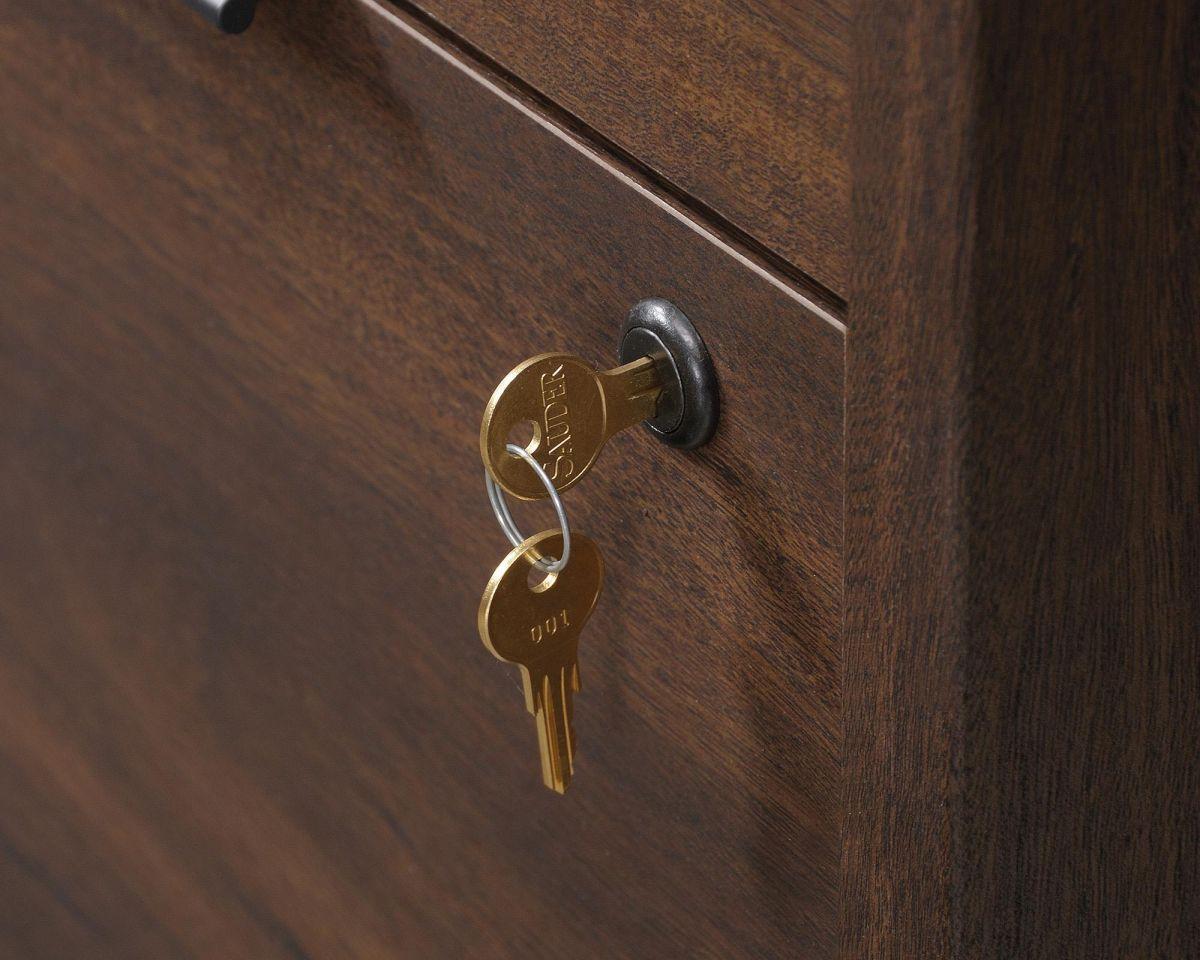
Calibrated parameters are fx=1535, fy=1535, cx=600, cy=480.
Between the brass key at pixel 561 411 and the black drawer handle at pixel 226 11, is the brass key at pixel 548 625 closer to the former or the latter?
the brass key at pixel 561 411

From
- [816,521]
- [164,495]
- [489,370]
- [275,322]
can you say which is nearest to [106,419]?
[164,495]

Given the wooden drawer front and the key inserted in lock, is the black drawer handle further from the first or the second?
the key inserted in lock

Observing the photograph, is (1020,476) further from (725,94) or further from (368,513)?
(368,513)

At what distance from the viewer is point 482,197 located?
366 mm

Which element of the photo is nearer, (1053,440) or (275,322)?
(1053,440)

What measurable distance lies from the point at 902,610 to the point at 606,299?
0.34ft

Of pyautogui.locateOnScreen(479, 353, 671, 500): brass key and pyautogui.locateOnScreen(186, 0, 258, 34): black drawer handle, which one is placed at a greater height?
pyautogui.locateOnScreen(186, 0, 258, 34): black drawer handle

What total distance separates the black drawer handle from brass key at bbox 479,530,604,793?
153 mm

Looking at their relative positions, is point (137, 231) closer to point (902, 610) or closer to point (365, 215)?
point (365, 215)

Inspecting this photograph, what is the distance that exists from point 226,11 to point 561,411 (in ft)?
0.48

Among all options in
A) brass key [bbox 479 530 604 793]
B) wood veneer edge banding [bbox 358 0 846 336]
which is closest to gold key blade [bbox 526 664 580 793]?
brass key [bbox 479 530 604 793]

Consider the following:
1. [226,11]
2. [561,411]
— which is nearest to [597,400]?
[561,411]

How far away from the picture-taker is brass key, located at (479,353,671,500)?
1.01 ft

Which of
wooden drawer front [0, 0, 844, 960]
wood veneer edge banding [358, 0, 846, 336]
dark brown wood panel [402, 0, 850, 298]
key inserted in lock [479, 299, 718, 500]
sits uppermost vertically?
dark brown wood panel [402, 0, 850, 298]
